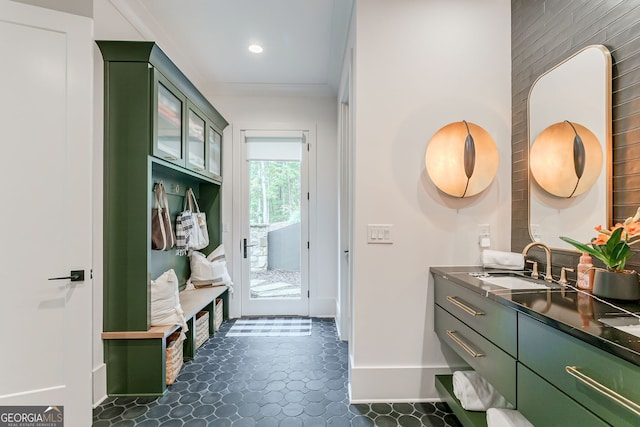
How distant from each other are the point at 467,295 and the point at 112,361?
231 cm

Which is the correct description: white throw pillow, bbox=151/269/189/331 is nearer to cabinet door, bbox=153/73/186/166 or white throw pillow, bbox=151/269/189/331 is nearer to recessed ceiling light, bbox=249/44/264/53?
cabinet door, bbox=153/73/186/166

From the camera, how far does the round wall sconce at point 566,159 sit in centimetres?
147

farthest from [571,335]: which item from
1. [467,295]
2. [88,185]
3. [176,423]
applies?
[88,185]

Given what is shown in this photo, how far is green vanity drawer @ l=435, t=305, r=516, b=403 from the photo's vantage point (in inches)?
48.3

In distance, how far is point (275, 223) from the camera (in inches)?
143

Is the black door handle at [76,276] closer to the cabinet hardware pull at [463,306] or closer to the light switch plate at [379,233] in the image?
the light switch plate at [379,233]

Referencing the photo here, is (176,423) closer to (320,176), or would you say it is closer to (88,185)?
(88,185)

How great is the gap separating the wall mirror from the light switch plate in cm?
88

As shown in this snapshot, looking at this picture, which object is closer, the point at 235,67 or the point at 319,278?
the point at 235,67

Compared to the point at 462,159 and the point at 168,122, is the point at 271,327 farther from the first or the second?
the point at 462,159

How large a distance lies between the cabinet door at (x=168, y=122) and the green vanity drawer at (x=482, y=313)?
2130 mm

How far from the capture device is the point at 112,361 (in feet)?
6.51

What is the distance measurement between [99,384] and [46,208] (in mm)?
1225

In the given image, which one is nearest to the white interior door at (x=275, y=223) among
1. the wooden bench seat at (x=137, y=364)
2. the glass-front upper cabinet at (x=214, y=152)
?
the glass-front upper cabinet at (x=214, y=152)
